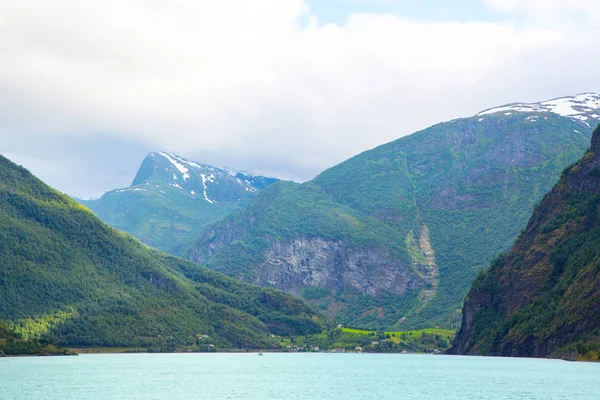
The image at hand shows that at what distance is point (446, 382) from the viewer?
14012cm

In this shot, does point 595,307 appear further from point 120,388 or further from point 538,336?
point 120,388

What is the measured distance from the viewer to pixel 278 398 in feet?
373

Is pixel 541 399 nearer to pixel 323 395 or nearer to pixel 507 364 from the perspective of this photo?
pixel 323 395

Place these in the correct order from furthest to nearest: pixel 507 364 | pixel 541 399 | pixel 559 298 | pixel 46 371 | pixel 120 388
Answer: pixel 559 298
pixel 507 364
pixel 46 371
pixel 120 388
pixel 541 399

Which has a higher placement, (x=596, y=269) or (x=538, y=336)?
(x=596, y=269)

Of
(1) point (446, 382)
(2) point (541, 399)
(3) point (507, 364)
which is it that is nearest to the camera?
(2) point (541, 399)

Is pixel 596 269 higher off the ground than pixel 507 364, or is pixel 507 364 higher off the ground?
pixel 596 269

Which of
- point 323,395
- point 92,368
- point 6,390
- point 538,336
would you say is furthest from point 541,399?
point 92,368

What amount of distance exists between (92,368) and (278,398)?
270 feet

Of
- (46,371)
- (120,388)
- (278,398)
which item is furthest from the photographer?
(46,371)

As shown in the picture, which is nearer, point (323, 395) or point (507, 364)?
point (323, 395)

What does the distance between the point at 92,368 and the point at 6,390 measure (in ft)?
213

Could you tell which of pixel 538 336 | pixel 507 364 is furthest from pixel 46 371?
pixel 538 336

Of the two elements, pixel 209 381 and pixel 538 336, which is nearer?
pixel 209 381
